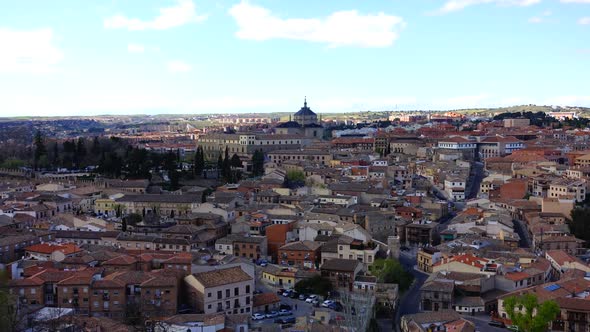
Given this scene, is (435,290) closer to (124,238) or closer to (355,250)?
(355,250)

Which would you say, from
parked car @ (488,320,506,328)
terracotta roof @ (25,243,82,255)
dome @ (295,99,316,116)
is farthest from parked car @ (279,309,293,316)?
dome @ (295,99,316,116)

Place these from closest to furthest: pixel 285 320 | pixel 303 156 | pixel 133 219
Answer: pixel 285 320 < pixel 133 219 < pixel 303 156

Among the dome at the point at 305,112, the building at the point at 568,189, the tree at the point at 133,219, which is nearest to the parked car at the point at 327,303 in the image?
the tree at the point at 133,219

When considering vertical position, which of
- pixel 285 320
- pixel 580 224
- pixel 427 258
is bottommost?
pixel 285 320

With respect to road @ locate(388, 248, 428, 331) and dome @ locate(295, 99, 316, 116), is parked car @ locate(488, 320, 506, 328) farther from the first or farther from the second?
dome @ locate(295, 99, 316, 116)

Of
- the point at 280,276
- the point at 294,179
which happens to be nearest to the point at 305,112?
the point at 294,179

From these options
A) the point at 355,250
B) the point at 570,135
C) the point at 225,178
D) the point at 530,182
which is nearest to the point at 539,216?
the point at 530,182

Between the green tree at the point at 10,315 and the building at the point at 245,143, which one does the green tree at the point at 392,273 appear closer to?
the green tree at the point at 10,315

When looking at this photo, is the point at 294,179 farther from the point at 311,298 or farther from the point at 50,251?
the point at 50,251
